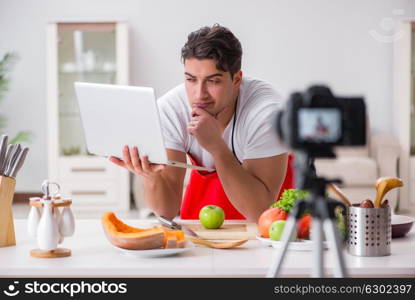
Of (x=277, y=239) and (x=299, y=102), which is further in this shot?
(x=277, y=239)

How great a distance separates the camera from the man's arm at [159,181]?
2025 mm

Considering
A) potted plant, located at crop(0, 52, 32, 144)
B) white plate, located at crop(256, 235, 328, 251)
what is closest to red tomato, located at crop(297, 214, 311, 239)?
white plate, located at crop(256, 235, 328, 251)

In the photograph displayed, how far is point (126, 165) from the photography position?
6.75ft

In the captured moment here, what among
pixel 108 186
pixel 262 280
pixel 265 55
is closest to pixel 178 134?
pixel 262 280

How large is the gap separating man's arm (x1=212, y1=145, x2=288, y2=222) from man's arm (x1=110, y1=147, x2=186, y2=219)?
0.19 m

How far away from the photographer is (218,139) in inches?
87.9

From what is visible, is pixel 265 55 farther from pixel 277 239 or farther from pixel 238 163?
pixel 277 239

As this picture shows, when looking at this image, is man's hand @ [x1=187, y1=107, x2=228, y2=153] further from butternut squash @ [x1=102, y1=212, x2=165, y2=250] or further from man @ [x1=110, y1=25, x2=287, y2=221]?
butternut squash @ [x1=102, y1=212, x2=165, y2=250]

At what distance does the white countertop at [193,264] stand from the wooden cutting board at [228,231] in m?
0.11

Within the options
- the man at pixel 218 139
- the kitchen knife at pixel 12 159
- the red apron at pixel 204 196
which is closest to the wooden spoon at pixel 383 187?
the man at pixel 218 139

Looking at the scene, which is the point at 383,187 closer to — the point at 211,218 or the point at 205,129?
the point at 211,218

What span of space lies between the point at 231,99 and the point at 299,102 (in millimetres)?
1193

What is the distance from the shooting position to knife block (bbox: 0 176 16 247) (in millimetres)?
1844

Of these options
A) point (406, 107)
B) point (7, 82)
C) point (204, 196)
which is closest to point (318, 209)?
point (204, 196)
